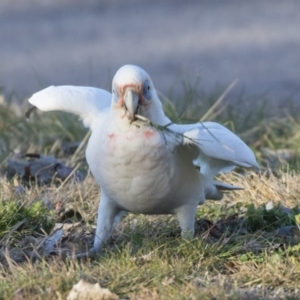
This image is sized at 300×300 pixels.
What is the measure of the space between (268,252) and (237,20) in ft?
34.4

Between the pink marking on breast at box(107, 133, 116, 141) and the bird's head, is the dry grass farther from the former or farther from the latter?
the bird's head

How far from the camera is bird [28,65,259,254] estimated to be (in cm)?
441

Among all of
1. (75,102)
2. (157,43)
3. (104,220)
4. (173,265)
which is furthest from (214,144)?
(157,43)

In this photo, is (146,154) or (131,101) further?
(146,154)

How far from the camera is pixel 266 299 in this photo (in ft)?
13.2

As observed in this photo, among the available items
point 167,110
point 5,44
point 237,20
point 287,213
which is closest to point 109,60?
point 5,44

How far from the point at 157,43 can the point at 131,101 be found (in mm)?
9044

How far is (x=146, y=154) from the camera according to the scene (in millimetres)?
4449

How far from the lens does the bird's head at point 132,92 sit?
432cm

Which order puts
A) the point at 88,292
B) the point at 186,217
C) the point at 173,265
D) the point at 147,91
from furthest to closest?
the point at 186,217 → the point at 147,91 → the point at 173,265 → the point at 88,292

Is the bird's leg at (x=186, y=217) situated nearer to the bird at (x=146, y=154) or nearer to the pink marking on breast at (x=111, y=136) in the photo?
the bird at (x=146, y=154)

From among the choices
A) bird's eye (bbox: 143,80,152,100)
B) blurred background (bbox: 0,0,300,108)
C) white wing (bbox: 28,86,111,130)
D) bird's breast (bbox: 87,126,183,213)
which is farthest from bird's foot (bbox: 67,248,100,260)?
blurred background (bbox: 0,0,300,108)

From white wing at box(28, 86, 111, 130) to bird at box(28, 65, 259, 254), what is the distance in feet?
0.44

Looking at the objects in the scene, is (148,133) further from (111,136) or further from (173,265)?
(173,265)
